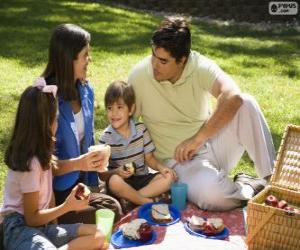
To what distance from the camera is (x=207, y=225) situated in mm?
3457

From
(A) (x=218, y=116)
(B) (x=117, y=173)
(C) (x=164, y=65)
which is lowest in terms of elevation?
(B) (x=117, y=173)

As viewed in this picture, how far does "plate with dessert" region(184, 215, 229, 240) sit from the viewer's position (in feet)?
11.3

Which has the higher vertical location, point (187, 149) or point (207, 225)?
point (187, 149)

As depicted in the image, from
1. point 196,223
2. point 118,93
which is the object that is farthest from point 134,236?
point 118,93

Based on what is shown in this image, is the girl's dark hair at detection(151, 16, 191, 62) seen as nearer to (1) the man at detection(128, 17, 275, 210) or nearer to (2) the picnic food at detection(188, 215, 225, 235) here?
(1) the man at detection(128, 17, 275, 210)

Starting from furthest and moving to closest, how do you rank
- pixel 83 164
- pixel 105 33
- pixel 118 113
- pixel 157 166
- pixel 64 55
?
pixel 105 33 < pixel 157 166 < pixel 118 113 < pixel 64 55 < pixel 83 164

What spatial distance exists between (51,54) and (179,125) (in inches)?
41.7

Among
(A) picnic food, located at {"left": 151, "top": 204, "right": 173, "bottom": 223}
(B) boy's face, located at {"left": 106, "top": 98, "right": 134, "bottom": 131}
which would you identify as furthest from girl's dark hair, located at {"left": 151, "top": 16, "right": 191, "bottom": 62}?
(A) picnic food, located at {"left": 151, "top": 204, "right": 173, "bottom": 223}

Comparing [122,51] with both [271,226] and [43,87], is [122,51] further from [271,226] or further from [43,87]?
[271,226]

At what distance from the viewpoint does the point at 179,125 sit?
13.2ft

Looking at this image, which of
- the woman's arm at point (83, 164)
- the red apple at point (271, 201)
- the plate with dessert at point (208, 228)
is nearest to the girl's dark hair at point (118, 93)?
the woman's arm at point (83, 164)

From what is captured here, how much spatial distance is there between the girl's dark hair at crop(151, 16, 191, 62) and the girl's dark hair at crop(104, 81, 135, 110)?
35 centimetres

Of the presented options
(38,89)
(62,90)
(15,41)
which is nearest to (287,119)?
(62,90)

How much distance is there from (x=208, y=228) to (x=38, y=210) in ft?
3.46
